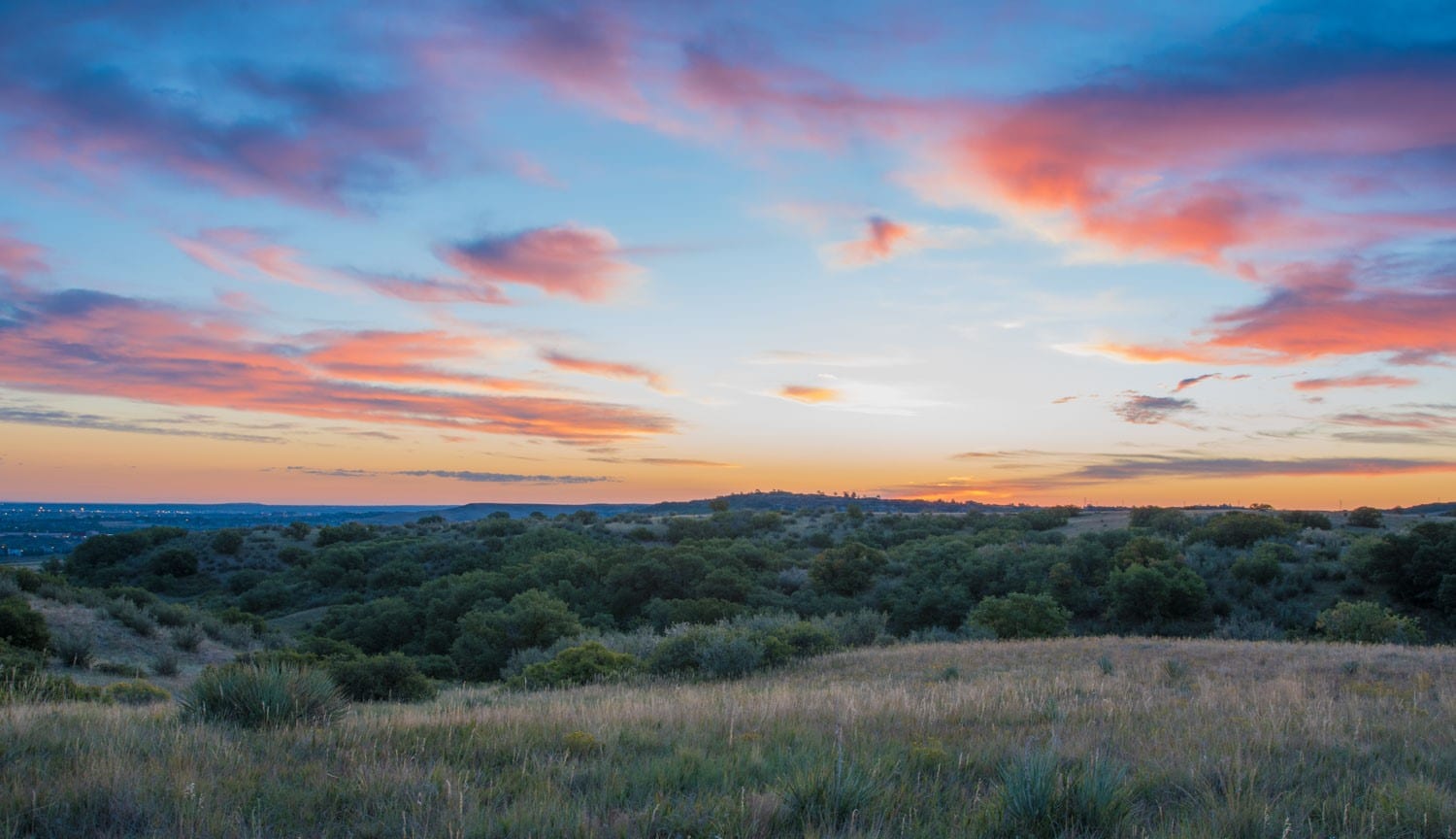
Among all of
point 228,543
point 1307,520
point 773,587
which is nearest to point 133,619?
point 773,587

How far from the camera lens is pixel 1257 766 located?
5598 mm

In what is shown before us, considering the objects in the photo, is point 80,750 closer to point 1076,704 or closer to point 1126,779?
point 1126,779

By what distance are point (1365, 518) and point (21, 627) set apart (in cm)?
6283

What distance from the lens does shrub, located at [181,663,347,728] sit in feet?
23.5

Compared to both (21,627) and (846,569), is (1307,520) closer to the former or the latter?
(846,569)

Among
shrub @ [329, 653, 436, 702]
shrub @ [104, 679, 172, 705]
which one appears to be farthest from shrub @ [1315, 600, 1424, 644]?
shrub @ [104, 679, 172, 705]

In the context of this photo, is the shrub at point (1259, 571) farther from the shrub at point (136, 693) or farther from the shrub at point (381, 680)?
the shrub at point (136, 693)

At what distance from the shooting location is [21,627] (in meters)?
A: 19.9

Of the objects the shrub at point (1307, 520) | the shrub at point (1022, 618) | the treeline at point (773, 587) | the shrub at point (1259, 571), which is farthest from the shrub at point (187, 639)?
the shrub at point (1307, 520)

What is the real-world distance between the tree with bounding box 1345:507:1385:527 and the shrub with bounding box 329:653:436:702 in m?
52.7

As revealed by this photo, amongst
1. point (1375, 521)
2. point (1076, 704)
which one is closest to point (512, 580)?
point (1076, 704)

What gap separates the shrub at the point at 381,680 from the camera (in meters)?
17.7

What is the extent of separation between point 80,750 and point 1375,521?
6018cm

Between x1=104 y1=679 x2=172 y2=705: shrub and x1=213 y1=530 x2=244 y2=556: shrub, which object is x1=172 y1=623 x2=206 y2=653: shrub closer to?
x1=104 y1=679 x2=172 y2=705: shrub
